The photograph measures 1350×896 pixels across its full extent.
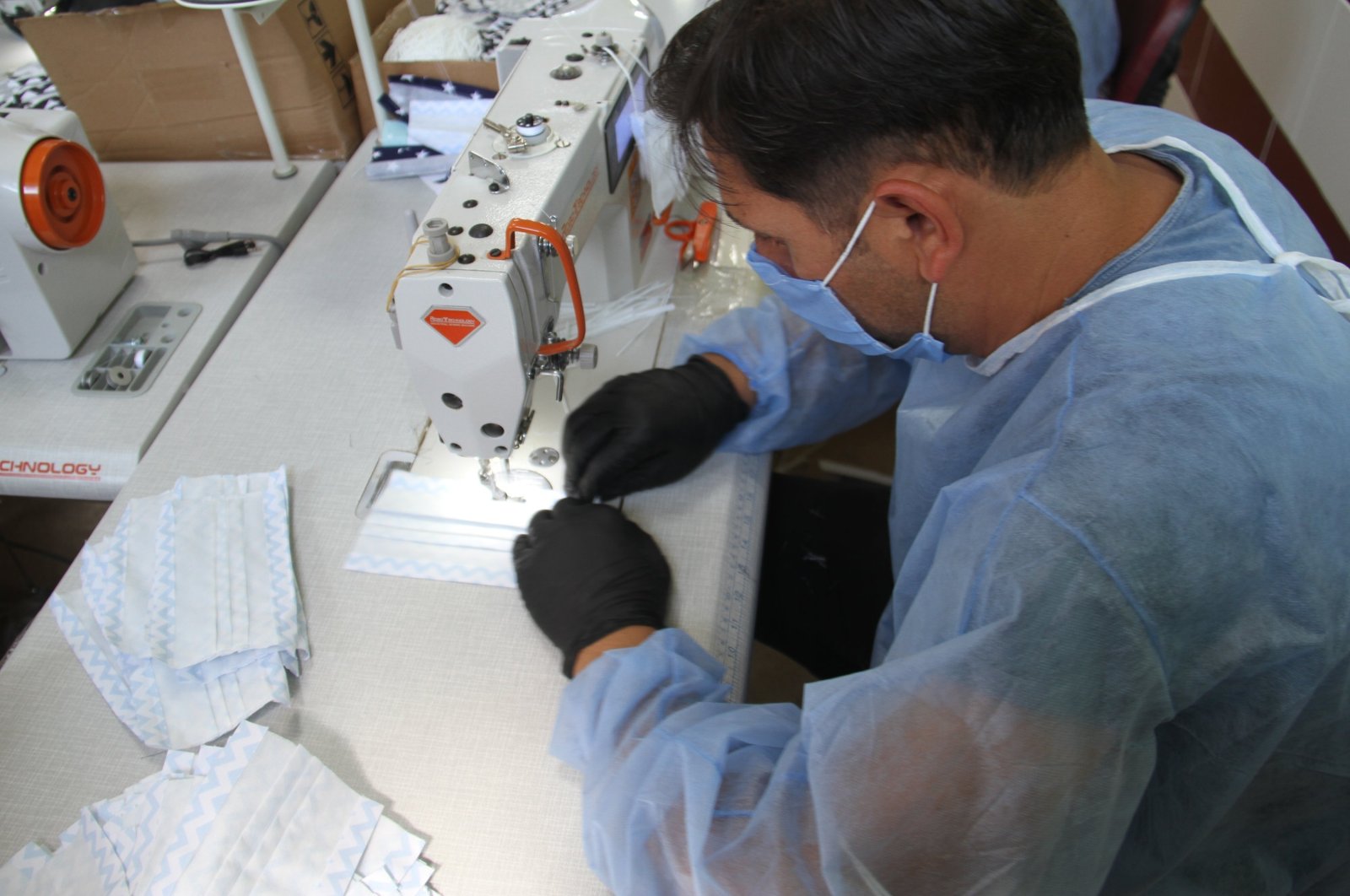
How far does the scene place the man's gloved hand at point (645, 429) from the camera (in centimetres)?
125

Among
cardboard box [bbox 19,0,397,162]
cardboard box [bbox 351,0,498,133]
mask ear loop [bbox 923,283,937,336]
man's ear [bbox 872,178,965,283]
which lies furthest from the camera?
cardboard box [bbox 351,0,498,133]

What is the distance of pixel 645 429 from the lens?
125cm

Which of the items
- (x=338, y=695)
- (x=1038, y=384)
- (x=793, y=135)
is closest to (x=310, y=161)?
(x=338, y=695)

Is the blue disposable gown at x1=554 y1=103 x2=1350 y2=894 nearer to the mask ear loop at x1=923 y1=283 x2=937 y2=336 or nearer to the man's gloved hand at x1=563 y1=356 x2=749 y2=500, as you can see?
the mask ear loop at x1=923 y1=283 x2=937 y2=336

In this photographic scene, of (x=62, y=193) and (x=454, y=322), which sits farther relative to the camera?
(x=62, y=193)

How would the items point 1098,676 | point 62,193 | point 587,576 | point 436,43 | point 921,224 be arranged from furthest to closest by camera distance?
point 436,43
point 62,193
point 587,576
point 921,224
point 1098,676

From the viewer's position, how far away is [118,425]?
1.43 m

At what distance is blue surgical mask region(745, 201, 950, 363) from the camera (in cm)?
102

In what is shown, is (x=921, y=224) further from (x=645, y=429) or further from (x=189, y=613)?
(x=189, y=613)

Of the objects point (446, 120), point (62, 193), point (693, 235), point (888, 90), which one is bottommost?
point (693, 235)

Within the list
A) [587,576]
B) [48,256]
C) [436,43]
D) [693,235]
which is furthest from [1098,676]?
[436,43]

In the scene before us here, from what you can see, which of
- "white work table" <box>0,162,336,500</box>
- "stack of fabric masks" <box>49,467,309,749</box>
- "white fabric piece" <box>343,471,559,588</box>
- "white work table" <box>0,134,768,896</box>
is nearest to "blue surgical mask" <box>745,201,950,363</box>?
"white work table" <box>0,134,768,896</box>

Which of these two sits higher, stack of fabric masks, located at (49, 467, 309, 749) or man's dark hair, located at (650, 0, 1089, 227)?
man's dark hair, located at (650, 0, 1089, 227)

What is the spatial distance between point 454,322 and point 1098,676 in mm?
750
